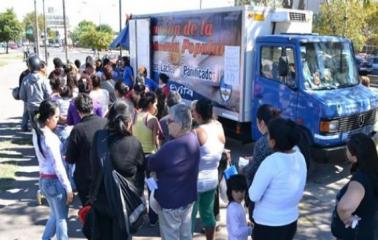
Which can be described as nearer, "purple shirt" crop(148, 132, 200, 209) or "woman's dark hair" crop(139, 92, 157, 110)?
"purple shirt" crop(148, 132, 200, 209)

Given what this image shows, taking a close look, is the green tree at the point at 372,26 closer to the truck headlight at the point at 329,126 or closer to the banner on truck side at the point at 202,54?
the banner on truck side at the point at 202,54

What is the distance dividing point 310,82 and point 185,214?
4313mm

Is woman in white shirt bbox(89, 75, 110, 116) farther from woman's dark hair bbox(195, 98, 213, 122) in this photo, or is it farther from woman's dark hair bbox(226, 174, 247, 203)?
woman's dark hair bbox(226, 174, 247, 203)

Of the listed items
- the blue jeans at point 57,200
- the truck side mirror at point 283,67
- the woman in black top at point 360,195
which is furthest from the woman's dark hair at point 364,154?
the truck side mirror at point 283,67

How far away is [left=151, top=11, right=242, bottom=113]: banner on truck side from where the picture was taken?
826 cm

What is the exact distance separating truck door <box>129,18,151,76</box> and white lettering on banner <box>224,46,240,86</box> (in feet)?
11.3

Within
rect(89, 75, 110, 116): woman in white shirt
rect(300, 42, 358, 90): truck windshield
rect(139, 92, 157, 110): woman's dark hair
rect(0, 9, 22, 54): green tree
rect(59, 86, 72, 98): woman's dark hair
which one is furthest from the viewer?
rect(0, 9, 22, 54): green tree

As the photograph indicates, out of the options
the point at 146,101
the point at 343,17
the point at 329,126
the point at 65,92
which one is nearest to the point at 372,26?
the point at 343,17

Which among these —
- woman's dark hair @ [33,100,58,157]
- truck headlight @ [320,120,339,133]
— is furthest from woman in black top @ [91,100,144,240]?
truck headlight @ [320,120,339,133]

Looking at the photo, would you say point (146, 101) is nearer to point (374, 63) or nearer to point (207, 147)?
point (207, 147)

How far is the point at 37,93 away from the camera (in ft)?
25.2

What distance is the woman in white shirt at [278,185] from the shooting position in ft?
9.88

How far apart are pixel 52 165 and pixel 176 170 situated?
1.31m

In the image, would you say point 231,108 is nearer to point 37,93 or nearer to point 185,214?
point 37,93
